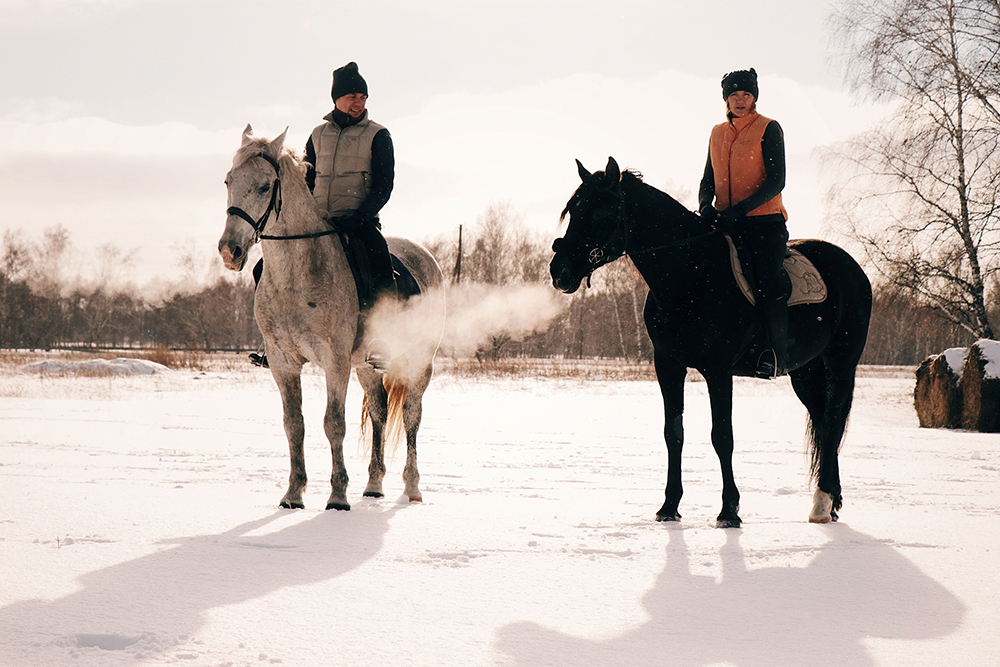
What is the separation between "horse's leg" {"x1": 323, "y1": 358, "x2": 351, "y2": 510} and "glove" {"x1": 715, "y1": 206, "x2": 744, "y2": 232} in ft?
9.24

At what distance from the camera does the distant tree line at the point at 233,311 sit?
42.0 m

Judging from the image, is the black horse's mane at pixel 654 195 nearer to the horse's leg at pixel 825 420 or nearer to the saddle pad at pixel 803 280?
the saddle pad at pixel 803 280

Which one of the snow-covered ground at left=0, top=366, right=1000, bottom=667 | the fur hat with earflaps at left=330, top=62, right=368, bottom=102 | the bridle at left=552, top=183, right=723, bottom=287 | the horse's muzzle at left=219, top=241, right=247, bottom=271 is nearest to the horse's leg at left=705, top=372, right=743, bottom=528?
the snow-covered ground at left=0, top=366, right=1000, bottom=667

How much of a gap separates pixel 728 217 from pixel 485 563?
2846 mm

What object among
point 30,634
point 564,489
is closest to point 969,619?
point 564,489

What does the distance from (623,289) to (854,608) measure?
151 ft

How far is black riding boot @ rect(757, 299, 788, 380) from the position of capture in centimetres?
503

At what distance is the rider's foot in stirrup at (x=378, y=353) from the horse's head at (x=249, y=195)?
122 centimetres

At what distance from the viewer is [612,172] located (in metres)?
4.83

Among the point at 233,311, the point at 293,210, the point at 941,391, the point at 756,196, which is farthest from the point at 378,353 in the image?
the point at 233,311

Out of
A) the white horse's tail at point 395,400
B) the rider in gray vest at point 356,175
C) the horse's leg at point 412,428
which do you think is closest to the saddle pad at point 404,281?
the rider in gray vest at point 356,175

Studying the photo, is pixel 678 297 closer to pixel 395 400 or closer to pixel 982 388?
pixel 395 400

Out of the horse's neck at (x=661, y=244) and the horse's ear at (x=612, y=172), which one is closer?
the horse's ear at (x=612, y=172)

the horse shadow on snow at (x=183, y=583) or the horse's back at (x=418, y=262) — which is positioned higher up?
the horse's back at (x=418, y=262)
